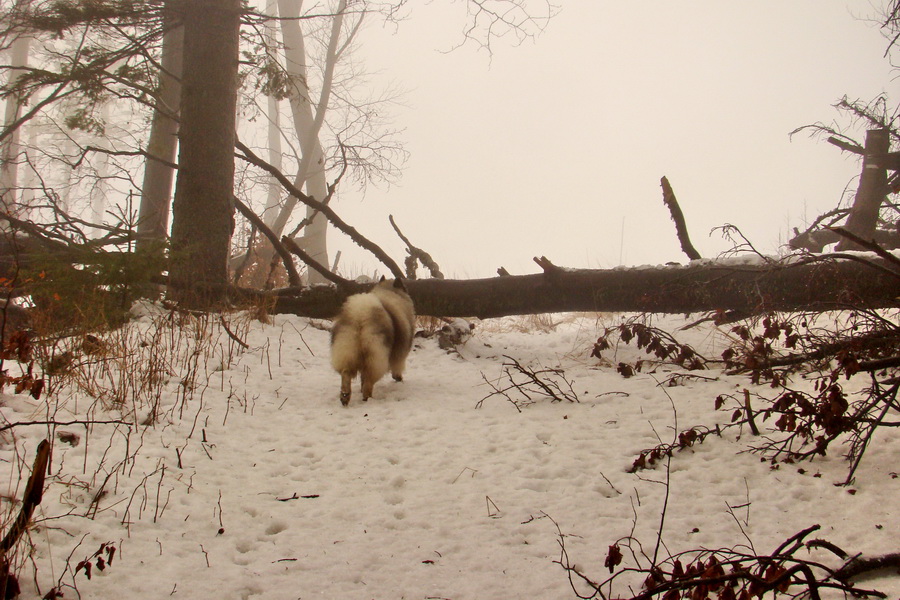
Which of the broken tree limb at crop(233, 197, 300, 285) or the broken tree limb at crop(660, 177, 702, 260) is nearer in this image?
the broken tree limb at crop(660, 177, 702, 260)

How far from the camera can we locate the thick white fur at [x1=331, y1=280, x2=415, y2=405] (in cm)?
495

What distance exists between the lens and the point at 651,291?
6129 millimetres

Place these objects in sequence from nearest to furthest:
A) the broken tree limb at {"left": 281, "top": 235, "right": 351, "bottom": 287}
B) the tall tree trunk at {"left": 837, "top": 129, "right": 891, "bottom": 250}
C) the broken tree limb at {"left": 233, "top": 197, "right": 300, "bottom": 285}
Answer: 1. the broken tree limb at {"left": 281, "top": 235, "right": 351, "bottom": 287}
2. the broken tree limb at {"left": 233, "top": 197, "right": 300, "bottom": 285}
3. the tall tree trunk at {"left": 837, "top": 129, "right": 891, "bottom": 250}

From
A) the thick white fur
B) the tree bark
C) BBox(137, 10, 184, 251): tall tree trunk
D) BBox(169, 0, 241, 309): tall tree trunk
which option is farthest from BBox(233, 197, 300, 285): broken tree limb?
the thick white fur

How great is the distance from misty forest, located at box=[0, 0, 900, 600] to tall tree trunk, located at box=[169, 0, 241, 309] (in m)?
0.03

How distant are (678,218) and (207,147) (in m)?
5.47

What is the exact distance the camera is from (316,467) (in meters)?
3.60

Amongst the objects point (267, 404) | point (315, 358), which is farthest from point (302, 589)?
point (315, 358)

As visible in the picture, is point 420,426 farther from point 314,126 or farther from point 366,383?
point 314,126

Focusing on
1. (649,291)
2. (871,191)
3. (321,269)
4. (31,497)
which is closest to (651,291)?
(649,291)

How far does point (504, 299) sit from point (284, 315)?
2.82 m

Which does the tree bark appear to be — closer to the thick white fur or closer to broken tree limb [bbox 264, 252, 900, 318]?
broken tree limb [bbox 264, 252, 900, 318]

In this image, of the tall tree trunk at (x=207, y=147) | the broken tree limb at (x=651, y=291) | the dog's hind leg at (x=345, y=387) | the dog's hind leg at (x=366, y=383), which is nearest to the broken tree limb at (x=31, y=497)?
the dog's hind leg at (x=345, y=387)

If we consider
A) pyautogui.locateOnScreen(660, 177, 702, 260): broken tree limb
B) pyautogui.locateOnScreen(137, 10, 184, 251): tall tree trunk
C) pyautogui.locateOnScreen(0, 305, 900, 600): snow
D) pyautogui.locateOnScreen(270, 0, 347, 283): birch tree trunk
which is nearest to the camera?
pyautogui.locateOnScreen(0, 305, 900, 600): snow
